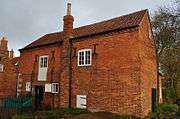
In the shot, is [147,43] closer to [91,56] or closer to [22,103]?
[91,56]

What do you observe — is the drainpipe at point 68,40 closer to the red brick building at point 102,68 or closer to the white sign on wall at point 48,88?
the red brick building at point 102,68

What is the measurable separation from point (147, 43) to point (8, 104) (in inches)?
549

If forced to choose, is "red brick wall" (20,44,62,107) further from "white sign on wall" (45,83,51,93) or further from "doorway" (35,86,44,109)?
"doorway" (35,86,44,109)

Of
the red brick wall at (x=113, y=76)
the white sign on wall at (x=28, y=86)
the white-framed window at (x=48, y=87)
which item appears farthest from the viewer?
the white sign on wall at (x=28, y=86)

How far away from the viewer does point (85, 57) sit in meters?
24.0

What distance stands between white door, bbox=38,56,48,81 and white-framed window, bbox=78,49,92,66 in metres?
5.44

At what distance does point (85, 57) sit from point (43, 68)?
669cm

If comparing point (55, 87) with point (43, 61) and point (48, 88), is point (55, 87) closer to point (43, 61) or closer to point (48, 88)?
point (48, 88)

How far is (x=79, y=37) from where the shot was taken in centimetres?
2483

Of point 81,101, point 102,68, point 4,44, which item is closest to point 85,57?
point 102,68

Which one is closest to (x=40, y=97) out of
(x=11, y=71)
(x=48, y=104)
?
(x=48, y=104)

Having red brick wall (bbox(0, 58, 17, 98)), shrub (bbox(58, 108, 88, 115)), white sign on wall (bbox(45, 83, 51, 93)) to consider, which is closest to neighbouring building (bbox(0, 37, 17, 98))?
red brick wall (bbox(0, 58, 17, 98))

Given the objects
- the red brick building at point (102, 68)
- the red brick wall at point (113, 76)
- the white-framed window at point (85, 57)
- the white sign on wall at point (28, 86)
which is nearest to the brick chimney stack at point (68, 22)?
the red brick building at point (102, 68)

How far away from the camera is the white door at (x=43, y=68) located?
2837 cm
